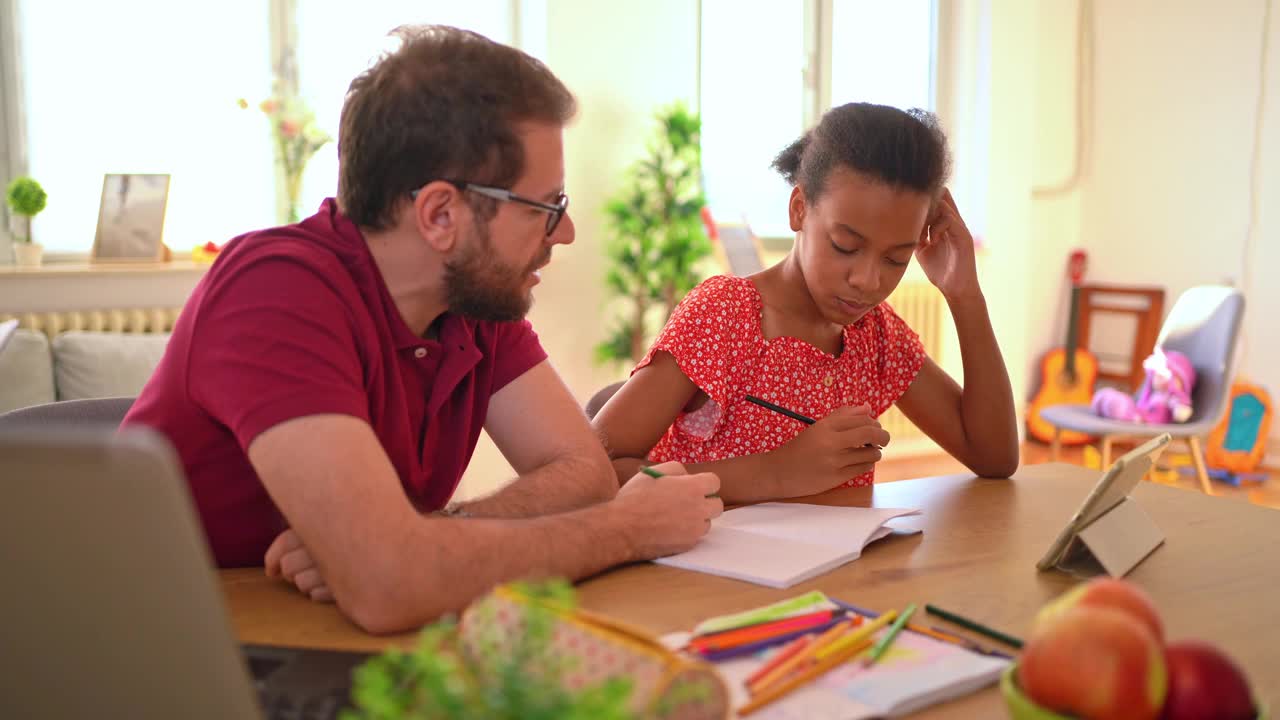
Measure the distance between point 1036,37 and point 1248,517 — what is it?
456cm

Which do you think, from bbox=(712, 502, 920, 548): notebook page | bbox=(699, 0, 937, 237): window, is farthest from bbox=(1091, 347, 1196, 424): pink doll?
bbox=(712, 502, 920, 548): notebook page

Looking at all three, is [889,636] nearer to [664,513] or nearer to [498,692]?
[664,513]

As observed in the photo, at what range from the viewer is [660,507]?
1.19 metres

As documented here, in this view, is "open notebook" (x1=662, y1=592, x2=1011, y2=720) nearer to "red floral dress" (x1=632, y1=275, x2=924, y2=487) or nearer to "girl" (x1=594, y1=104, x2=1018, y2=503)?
"girl" (x1=594, y1=104, x2=1018, y2=503)

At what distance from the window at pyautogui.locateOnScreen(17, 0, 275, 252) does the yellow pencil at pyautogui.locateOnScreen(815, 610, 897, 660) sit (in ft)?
11.6

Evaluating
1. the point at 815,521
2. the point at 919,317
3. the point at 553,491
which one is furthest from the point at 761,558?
the point at 919,317

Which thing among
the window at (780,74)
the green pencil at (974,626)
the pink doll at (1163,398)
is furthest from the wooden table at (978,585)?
the window at (780,74)

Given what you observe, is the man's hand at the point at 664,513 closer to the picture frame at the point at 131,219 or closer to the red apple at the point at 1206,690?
the red apple at the point at 1206,690

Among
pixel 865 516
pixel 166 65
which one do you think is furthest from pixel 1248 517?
pixel 166 65

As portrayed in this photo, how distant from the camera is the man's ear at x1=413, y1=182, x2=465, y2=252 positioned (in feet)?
4.05

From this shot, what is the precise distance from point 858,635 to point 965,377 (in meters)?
1.04

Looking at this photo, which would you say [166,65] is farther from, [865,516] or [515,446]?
[865,516]

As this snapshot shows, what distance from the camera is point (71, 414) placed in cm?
148

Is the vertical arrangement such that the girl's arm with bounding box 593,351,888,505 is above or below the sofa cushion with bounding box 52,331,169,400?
above
